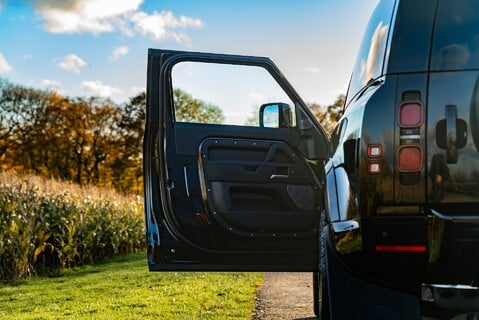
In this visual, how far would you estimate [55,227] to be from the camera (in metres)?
10.7

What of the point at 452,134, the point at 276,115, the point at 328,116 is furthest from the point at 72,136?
the point at 452,134

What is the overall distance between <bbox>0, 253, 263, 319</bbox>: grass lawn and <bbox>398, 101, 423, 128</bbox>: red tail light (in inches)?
144

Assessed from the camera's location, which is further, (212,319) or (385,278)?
(212,319)

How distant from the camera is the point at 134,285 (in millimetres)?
8188

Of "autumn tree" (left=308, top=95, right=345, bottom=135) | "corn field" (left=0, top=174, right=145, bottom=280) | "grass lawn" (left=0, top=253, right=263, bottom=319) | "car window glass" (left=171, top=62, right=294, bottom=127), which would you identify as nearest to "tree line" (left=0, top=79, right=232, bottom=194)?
"autumn tree" (left=308, top=95, right=345, bottom=135)

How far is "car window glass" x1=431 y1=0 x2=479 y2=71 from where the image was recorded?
2557 mm

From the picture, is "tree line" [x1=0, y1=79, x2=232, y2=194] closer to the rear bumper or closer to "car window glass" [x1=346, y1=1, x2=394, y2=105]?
"car window glass" [x1=346, y1=1, x2=394, y2=105]

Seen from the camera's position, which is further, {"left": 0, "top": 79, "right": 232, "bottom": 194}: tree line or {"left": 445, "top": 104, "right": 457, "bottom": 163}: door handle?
{"left": 0, "top": 79, "right": 232, "bottom": 194}: tree line

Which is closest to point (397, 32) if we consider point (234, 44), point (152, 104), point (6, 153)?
point (152, 104)

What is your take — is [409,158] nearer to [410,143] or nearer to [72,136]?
[410,143]

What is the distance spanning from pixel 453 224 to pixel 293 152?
69.4 inches

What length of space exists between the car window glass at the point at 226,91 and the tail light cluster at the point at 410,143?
1665mm

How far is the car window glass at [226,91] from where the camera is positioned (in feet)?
14.3

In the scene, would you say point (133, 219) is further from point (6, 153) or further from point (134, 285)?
point (6, 153)
